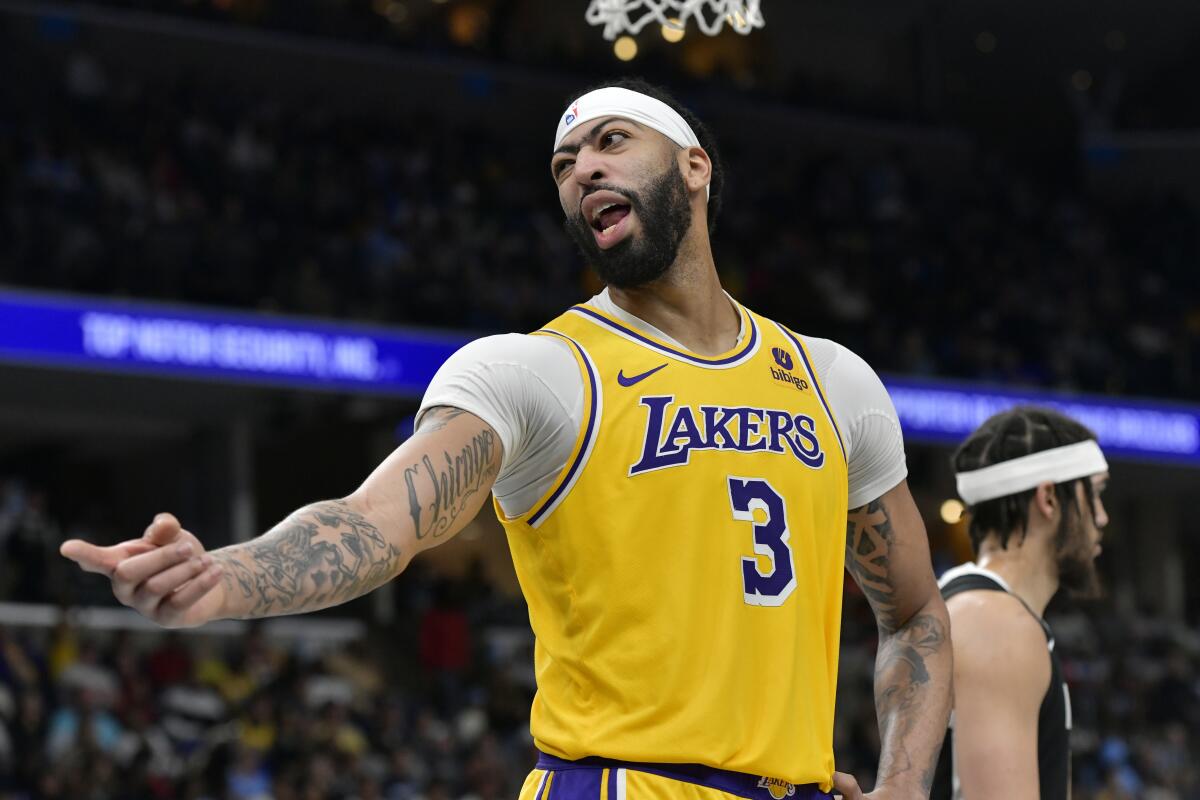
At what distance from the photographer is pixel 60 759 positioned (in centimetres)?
1270

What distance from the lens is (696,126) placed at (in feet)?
12.8

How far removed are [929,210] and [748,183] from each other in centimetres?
291

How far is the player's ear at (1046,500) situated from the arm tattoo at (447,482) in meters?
1.91

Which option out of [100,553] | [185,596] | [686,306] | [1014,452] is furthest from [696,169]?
[100,553]

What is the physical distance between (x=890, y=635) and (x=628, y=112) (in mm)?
1248

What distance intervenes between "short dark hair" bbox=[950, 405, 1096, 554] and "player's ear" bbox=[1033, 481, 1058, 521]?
14 millimetres

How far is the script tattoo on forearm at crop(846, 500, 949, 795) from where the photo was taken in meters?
3.71

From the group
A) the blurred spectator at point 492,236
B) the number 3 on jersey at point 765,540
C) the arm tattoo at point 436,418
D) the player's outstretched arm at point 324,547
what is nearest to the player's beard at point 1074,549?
the number 3 on jersey at point 765,540

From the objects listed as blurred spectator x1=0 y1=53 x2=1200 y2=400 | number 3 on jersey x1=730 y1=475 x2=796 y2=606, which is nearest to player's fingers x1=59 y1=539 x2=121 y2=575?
number 3 on jersey x1=730 y1=475 x2=796 y2=606

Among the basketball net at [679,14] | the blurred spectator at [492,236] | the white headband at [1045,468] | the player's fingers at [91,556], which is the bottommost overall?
the player's fingers at [91,556]

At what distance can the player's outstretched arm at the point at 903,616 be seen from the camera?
3.71 meters

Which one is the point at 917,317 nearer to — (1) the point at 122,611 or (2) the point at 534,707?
(1) the point at 122,611

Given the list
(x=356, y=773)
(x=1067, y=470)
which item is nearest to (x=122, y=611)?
(x=356, y=773)

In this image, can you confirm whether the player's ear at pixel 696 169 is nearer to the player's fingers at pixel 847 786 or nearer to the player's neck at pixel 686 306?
the player's neck at pixel 686 306
